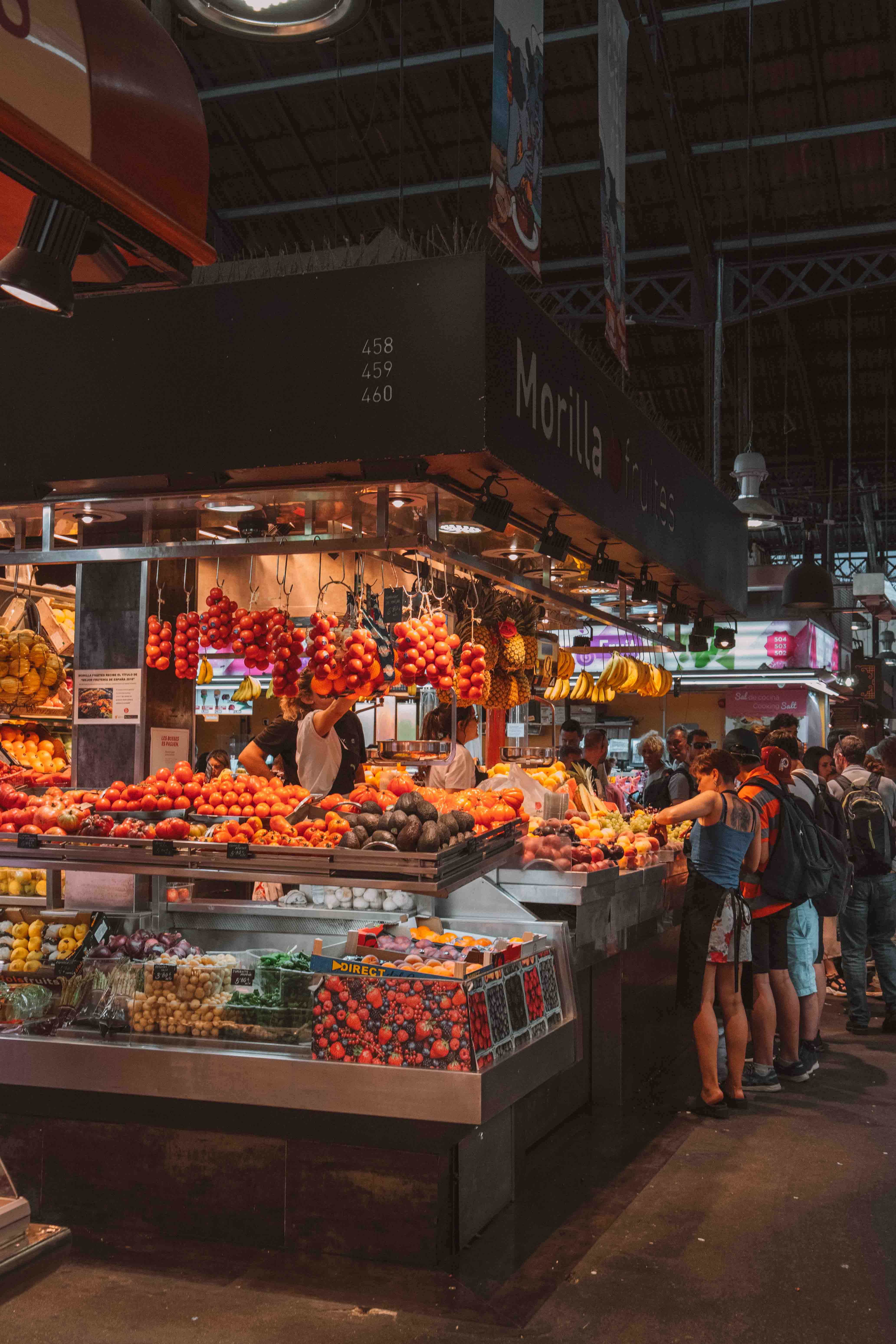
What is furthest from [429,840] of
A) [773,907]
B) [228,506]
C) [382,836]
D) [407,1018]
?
[773,907]

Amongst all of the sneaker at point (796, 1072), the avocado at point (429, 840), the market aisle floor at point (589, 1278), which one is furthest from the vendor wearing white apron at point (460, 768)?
the avocado at point (429, 840)

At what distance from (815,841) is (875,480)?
68.7 ft

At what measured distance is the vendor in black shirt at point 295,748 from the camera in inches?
276

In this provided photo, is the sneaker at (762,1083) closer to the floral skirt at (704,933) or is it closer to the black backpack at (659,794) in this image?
the floral skirt at (704,933)

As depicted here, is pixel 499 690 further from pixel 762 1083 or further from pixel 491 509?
pixel 491 509

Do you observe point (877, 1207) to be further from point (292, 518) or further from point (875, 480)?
point (875, 480)

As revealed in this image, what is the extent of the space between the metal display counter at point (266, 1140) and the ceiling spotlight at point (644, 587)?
383 cm

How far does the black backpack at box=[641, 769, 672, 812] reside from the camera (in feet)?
33.6

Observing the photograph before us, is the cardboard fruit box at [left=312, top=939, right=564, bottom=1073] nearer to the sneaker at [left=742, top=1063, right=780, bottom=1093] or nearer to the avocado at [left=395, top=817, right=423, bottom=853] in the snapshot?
the avocado at [left=395, top=817, right=423, bottom=853]

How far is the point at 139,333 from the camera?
189 inches

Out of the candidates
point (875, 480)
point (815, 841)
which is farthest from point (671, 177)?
point (875, 480)

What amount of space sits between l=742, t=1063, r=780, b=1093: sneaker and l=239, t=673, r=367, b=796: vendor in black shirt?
106 inches

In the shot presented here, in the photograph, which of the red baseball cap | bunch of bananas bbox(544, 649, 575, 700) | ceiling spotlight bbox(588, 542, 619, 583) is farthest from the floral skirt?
bunch of bananas bbox(544, 649, 575, 700)

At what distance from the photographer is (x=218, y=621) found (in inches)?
218
